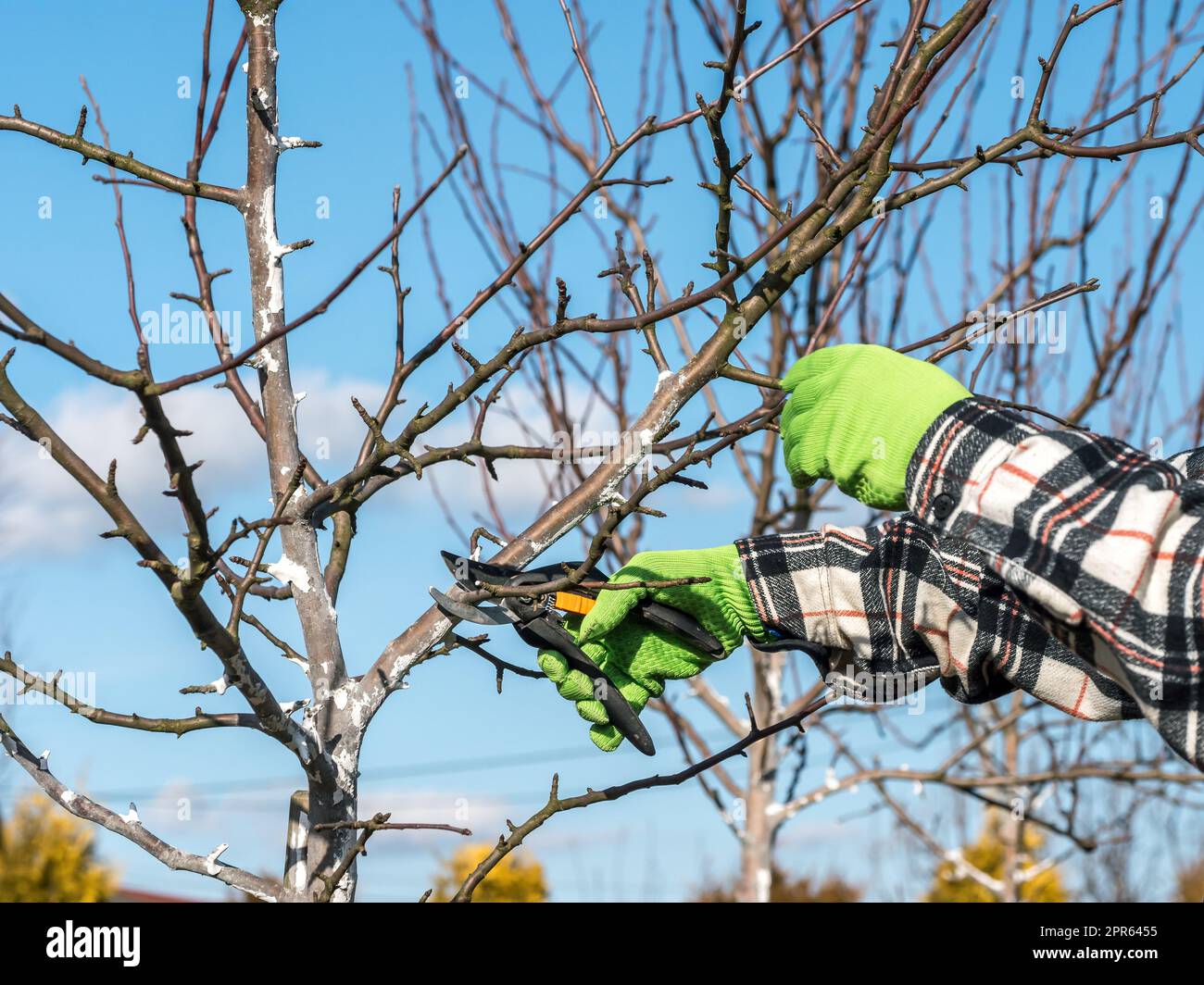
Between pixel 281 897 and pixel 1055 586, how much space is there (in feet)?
4.58

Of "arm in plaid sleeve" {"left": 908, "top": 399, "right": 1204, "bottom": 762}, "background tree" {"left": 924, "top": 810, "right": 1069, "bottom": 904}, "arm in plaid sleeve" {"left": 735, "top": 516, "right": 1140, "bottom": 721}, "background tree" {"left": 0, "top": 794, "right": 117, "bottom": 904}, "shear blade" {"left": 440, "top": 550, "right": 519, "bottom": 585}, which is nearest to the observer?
"arm in plaid sleeve" {"left": 908, "top": 399, "right": 1204, "bottom": 762}

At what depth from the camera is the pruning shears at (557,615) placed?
5.66 feet

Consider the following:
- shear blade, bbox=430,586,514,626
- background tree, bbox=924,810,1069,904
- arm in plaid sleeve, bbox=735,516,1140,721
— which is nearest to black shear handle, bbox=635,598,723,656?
arm in plaid sleeve, bbox=735,516,1140,721

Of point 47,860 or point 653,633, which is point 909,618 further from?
point 47,860

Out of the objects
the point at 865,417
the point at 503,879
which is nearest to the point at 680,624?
the point at 865,417

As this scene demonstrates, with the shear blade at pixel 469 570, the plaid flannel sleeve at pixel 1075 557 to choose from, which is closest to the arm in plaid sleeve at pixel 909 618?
the plaid flannel sleeve at pixel 1075 557

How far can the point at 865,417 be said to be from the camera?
142 centimetres

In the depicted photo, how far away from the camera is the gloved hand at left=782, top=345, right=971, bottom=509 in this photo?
1.38m

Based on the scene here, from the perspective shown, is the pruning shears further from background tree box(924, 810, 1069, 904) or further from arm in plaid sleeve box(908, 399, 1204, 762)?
background tree box(924, 810, 1069, 904)

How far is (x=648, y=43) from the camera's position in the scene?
12.8 ft
